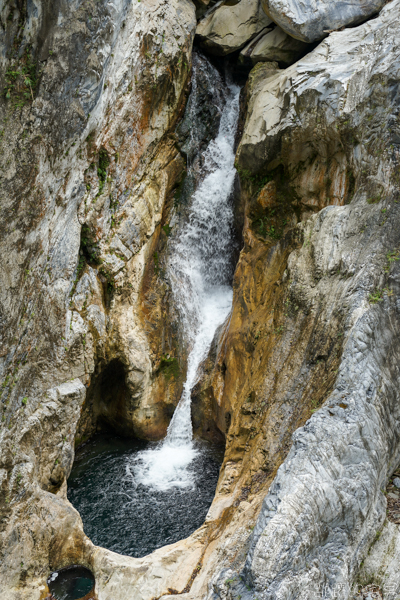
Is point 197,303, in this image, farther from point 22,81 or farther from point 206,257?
point 22,81

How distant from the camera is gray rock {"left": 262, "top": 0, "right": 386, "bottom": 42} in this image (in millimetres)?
12164

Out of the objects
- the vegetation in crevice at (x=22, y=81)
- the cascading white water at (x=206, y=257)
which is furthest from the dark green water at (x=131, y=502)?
the vegetation in crevice at (x=22, y=81)

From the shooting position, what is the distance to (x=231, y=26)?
15.1m

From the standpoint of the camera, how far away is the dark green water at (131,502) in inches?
405

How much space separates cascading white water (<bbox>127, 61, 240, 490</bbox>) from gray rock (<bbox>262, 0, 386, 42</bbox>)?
366 cm

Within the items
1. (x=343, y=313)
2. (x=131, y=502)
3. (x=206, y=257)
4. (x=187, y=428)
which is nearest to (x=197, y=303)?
(x=206, y=257)

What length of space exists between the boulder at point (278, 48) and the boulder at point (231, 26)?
0.49 meters

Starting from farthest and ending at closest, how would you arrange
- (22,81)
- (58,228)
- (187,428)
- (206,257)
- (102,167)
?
1. (206,257)
2. (187,428)
3. (102,167)
4. (58,228)
5. (22,81)

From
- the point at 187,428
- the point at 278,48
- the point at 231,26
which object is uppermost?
the point at 231,26

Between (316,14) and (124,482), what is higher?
(316,14)

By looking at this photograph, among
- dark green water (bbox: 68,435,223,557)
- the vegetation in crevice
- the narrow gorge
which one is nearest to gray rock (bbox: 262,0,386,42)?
the narrow gorge

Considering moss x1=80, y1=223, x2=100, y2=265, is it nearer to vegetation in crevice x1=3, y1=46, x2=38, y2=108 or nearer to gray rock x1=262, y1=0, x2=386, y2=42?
vegetation in crevice x1=3, y1=46, x2=38, y2=108

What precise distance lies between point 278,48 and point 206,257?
21.9 feet

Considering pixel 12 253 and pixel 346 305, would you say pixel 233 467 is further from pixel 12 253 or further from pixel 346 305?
pixel 12 253
